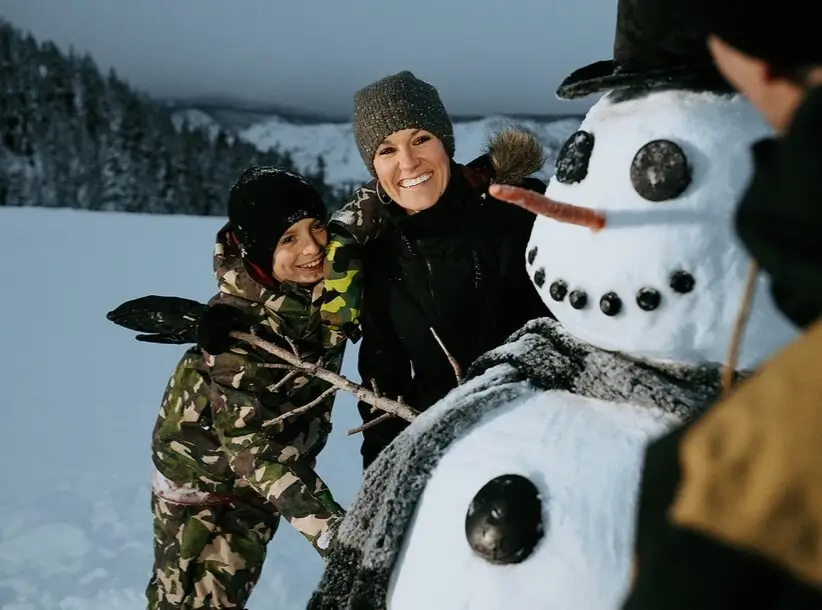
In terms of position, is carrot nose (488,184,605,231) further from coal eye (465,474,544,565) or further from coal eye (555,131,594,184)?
coal eye (465,474,544,565)

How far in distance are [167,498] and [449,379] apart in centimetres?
85

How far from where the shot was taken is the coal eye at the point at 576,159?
1.00 m

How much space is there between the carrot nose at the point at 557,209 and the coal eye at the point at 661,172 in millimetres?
58

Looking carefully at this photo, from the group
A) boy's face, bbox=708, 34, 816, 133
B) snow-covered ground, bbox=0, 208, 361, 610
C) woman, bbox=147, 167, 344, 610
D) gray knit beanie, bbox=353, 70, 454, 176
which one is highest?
gray knit beanie, bbox=353, 70, 454, 176

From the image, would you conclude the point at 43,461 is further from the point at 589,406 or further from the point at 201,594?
the point at 589,406

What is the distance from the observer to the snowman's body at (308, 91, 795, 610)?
903mm

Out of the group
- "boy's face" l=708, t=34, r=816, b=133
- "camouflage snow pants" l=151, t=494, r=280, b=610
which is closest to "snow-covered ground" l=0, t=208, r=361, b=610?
"camouflage snow pants" l=151, t=494, r=280, b=610

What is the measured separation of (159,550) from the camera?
7.09ft

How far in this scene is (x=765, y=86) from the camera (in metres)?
0.47

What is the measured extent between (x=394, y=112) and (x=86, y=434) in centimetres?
303

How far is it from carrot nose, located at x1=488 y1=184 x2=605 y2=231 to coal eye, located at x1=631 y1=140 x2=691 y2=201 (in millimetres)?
58

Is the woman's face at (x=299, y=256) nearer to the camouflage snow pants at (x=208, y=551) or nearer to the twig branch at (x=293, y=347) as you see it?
the twig branch at (x=293, y=347)

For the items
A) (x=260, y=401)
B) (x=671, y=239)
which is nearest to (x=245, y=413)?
(x=260, y=401)

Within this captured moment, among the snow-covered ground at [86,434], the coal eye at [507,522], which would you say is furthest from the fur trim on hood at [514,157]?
the snow-covered ground at [86,434]
